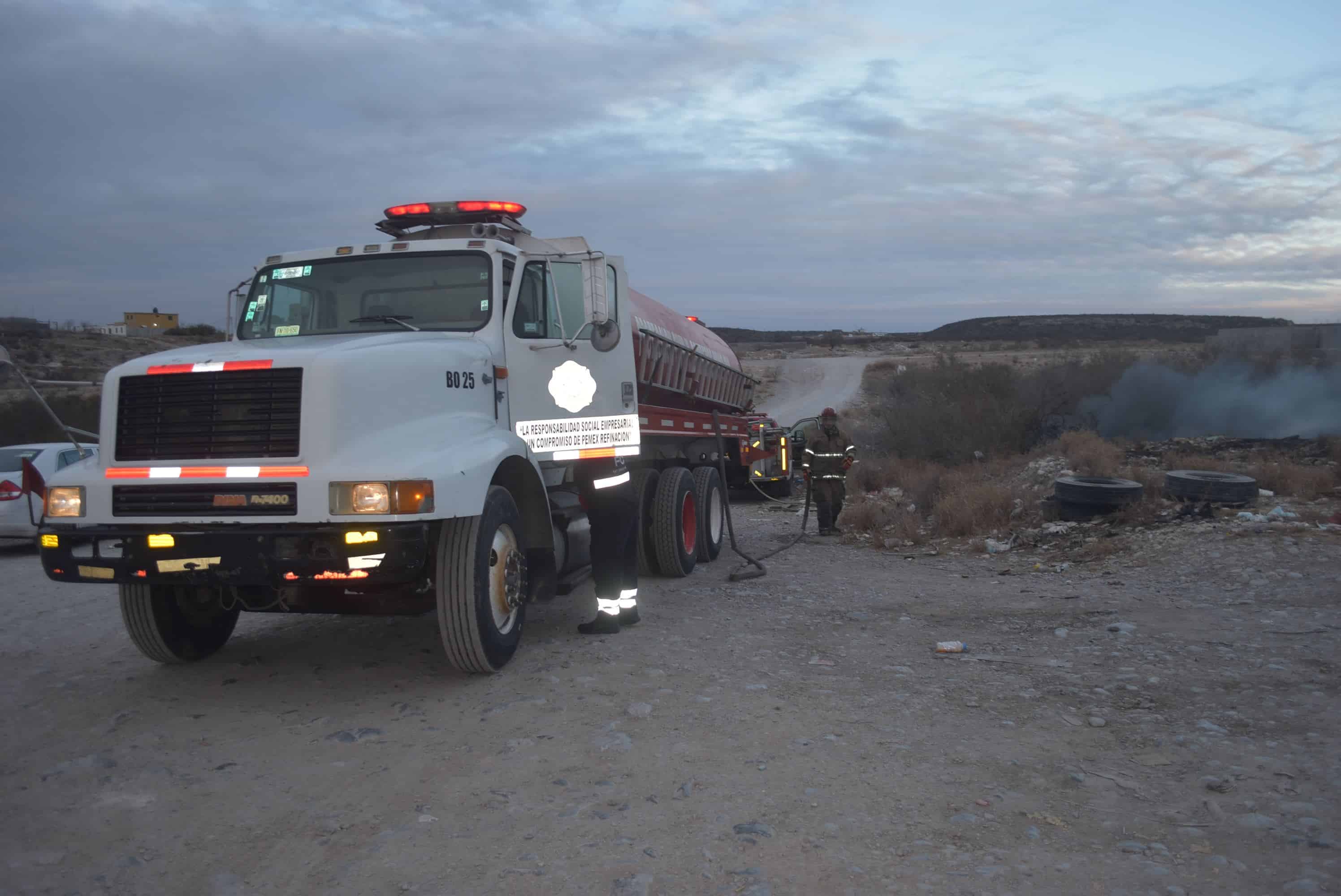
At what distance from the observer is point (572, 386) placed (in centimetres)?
692

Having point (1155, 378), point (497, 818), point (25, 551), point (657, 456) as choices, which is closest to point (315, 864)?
point (497, 818)

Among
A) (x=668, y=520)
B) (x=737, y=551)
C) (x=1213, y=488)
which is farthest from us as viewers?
(x=1213, y=488)

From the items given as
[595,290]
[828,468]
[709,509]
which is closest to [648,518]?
[709,509]

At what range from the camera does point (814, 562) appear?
10.6 meters

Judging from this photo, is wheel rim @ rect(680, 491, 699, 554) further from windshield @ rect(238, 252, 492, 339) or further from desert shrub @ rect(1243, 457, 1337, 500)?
desert shrub @ rect(1243, 457, 1337, 500)

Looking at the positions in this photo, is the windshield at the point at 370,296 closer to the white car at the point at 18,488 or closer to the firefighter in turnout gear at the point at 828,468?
the white car at the point at 18,488

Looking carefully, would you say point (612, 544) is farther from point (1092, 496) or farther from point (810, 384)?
point (810, 384)

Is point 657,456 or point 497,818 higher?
point 657,456

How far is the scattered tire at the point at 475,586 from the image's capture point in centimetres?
541

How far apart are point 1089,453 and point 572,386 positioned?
414 inches

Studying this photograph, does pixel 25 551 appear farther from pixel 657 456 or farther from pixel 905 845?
pixel 905 845

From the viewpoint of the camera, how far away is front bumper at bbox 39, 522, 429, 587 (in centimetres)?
486

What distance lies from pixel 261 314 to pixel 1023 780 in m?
5.50

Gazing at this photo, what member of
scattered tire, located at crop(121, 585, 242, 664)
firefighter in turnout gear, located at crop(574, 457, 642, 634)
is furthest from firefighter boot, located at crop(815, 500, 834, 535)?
scattered tire, located at crop(121, 585, 242, 664)
